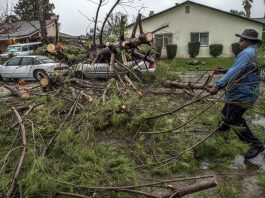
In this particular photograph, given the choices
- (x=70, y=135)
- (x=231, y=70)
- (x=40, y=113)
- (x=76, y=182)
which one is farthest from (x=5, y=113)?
(x=231, y=70)

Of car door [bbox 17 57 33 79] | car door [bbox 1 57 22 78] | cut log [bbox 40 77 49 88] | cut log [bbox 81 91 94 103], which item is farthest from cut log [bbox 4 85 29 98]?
car door [bbox 1 57 22 78]

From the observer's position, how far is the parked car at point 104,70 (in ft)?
26.0

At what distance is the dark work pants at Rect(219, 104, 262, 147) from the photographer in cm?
545

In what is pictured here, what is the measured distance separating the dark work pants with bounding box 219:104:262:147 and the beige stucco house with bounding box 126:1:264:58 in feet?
78.1

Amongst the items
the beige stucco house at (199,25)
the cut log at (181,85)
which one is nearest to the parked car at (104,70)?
the cut log at (181,85)

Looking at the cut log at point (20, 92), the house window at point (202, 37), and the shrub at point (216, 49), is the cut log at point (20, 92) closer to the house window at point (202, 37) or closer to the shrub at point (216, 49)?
the shrub at point (216, 49)

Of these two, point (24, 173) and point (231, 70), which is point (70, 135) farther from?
point (231, 70)

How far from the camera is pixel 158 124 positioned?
593cm

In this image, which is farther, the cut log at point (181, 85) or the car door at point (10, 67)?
the car door at point (10, 67)

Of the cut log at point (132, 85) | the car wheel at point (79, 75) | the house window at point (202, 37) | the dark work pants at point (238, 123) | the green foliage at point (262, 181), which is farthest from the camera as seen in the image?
the house window at point (202, 37)

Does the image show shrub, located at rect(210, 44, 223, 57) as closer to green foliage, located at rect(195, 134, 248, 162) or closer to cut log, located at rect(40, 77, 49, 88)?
cut log, located at rect(40, 77, 49, 88)

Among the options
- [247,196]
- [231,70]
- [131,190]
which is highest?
[231,70]

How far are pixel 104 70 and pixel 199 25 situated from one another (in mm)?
22850

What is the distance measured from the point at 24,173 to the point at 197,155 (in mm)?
2425
